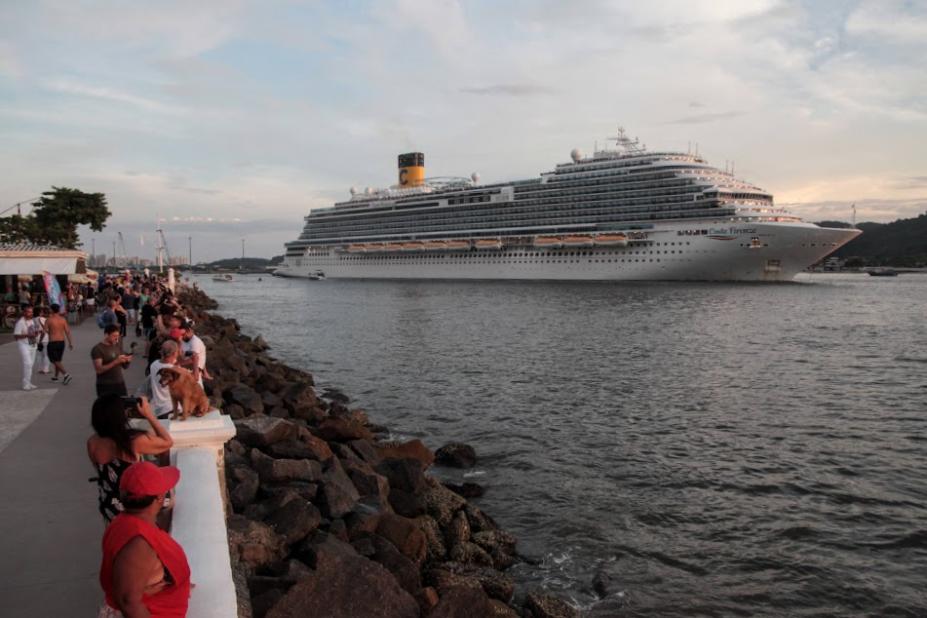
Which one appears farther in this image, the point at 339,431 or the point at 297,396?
the point at 297,396

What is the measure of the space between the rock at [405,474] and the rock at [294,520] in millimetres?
2275

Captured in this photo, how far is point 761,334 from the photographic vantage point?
90.4 feet

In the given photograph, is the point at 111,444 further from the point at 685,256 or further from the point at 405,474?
the point at 685,256

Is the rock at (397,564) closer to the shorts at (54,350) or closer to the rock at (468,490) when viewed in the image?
the rock at (468,490)

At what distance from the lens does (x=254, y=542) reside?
520 cm

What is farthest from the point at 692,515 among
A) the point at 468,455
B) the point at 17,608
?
the point at 17,608

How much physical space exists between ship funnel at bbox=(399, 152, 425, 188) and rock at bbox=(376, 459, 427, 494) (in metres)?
92.0

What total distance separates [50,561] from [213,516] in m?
1.63

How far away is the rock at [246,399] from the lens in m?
11.0

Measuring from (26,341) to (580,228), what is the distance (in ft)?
212

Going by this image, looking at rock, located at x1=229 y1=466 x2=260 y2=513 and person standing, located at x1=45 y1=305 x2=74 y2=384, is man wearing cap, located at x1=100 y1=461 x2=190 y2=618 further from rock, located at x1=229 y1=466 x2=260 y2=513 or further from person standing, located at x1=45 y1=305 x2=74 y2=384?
person standing, located at x1=45 y1=305 x2=74 y2=384

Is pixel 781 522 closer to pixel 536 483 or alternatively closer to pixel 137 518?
pixel 536 483

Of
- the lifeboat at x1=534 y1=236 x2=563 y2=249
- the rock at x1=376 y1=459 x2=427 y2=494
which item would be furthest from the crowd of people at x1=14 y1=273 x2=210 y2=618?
the lifeboat at x1=534 y1=236 x2=563 y2=249

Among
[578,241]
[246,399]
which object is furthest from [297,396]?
[578,241]
